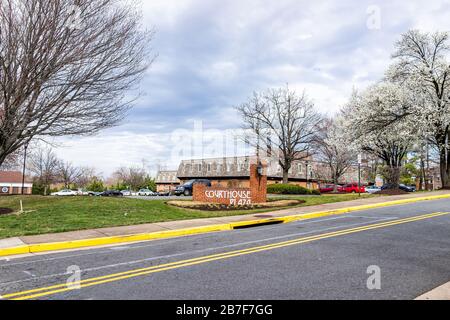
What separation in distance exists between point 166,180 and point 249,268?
2886 inches

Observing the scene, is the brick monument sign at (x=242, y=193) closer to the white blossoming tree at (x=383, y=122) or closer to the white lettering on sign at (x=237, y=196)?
the white lettering on sign at (x=237, y=196)

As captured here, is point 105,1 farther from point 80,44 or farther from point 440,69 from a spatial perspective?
point 440,69

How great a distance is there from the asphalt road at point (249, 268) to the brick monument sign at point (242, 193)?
10485 millimetres

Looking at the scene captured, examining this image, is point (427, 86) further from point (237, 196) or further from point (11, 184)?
point (11, 184)

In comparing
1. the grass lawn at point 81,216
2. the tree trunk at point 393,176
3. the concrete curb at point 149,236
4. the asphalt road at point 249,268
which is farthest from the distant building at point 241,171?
the asphalt road at point 249,268

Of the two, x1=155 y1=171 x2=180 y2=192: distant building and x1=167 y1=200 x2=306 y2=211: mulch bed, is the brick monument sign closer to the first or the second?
x1=167 y1=200 x2=306 y2=211: mulch bed

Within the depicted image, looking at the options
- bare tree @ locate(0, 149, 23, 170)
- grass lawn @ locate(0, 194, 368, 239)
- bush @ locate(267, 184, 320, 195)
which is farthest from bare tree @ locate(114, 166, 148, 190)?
grass lawn @ locate(0, 194, 368, 239)

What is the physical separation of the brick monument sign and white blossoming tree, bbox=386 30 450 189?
15772mm

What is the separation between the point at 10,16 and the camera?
13227 mm

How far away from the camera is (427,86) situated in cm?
3044

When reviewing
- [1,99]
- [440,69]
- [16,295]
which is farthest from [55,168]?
[16,295]

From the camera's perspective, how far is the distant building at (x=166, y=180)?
75625mm

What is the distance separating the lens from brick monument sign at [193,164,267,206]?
20.7 meters
